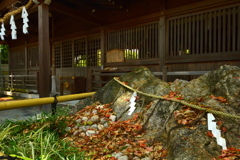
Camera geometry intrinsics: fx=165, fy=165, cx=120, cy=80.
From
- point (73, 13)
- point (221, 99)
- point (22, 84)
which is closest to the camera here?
point (221, 99)

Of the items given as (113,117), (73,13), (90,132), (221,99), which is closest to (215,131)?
(221,99)

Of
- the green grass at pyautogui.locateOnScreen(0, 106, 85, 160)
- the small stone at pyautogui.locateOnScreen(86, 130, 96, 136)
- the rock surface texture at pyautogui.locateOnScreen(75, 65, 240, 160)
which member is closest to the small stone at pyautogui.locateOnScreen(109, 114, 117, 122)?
the rock surface texture at pyautogui.locateOnScreen(75, 65, 240, 160)

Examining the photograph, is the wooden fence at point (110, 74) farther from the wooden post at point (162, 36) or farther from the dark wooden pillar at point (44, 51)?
the dark wooden pillar at point (44, 51)

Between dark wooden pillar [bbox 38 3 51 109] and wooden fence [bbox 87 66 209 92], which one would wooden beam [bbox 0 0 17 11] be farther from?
wooden fence [bbox 87 66 209 92]

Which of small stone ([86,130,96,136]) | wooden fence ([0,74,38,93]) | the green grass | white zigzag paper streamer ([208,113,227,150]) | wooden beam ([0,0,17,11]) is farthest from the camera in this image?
wooden fence ([0,74,38,93])

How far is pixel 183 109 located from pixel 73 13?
6.43 metres

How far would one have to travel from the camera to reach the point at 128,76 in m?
3.85

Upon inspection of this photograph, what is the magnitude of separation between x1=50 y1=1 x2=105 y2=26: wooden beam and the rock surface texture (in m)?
4.54

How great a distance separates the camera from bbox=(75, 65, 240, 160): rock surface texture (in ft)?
6.20

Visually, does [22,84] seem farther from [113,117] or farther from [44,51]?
[113,117]

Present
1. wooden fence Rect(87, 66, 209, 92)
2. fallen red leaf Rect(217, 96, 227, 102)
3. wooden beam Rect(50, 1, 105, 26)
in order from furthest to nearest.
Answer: wooden beam Rect(50, 1, 105, 26) → wooden fence Rect(87, 66, 209, 92) → fallen red leaf Rect(217, 96, 227, 102)

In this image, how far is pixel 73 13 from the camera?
709 centimetres

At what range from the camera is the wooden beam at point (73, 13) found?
640 centimetres

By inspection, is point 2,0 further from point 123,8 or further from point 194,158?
point 194,158
